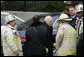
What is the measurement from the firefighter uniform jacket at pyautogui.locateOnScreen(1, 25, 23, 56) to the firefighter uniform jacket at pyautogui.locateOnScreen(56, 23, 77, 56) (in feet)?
3.13

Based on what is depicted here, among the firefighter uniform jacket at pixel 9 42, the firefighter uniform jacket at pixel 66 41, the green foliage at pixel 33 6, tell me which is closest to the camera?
the firefighter uniform jacket at pixel 66 41

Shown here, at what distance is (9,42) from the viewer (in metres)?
6.46

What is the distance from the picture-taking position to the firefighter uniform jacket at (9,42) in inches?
255

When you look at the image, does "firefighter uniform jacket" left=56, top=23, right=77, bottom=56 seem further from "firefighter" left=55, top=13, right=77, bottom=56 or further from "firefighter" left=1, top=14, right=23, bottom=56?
"firefighter" left=1, top=14, right=23, bottom=56

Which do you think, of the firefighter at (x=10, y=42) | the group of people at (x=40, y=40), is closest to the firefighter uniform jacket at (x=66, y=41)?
the group of people at (x=40, y=40)

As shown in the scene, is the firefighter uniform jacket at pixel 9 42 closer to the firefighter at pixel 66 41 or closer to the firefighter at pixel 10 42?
the firefighter at pixel 10 42

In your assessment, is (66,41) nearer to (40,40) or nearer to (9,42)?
(40,40)

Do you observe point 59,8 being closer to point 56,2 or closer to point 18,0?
point 56,2

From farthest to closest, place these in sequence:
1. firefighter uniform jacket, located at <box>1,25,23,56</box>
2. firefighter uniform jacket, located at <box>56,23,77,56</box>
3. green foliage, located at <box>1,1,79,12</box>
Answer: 1. green foliage, located at <box>1,1,79,12</box>
2. firefighter uniform jacket, located at <box>1,25,23,56</box>
3. firefighter uniform jacket, located at <box>56,23,77,56</box>

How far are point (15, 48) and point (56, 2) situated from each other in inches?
351

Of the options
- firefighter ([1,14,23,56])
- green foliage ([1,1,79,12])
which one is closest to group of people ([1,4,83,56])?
firefighter ([1,14,23,56])

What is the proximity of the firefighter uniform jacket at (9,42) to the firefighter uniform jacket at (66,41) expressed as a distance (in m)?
0.95

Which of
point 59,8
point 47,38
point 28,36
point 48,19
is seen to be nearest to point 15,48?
point 28,36

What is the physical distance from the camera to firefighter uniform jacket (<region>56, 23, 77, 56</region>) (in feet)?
20.9
